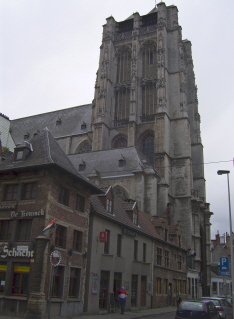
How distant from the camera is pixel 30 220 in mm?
17234

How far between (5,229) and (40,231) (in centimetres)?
235

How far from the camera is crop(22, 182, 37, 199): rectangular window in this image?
58.0 feet

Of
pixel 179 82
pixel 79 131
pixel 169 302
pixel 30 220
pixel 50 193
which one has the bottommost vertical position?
pixel 169 302

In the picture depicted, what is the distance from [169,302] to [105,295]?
38.3 feet

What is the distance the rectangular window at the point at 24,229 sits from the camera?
17078mm

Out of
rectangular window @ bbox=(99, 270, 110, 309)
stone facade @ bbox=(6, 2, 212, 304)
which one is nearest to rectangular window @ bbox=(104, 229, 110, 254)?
rectangular window @ bbox=(99, 270, 110, 309)

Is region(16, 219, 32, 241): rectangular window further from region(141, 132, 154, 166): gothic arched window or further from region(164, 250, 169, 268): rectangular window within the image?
region(141, 132, 154, 166): gothic arched window

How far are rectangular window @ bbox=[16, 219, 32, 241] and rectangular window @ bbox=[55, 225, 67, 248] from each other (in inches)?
54.2

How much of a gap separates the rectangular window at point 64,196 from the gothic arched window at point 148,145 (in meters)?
32.7

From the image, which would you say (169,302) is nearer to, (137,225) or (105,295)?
(137,225)

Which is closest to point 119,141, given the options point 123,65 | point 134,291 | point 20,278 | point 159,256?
point 123,65

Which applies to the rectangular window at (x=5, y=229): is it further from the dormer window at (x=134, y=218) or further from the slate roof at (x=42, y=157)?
the dormer window at (x=134, y=218)

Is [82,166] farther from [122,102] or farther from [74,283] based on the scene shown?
[74,283]

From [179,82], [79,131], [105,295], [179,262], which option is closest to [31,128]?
[79,131]
